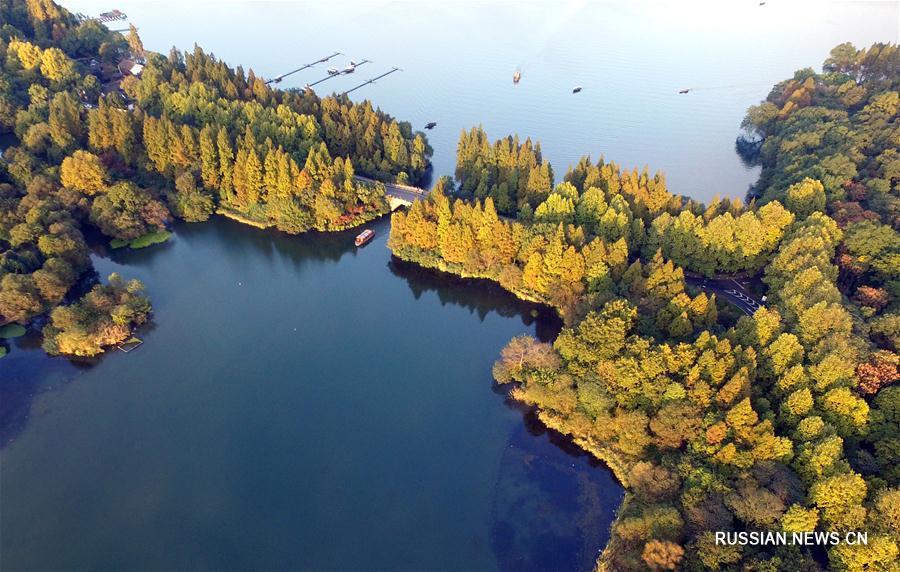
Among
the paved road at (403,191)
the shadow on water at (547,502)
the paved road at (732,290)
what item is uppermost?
the paved road at (732,290)

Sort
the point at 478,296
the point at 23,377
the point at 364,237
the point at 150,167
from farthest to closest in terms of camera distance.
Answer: the point at 150,167, the point at 364,237, the point at 478,296, the point at 23,377

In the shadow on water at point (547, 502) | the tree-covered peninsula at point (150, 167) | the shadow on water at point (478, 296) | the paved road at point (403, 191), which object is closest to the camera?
the shadow on water at point (547, 502)

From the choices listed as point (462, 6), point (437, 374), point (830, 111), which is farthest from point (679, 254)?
point (462, 6)

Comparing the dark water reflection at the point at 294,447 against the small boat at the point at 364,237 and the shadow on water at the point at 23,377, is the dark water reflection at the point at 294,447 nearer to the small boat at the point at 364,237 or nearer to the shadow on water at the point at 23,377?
the shadow on water at the point at 23,377

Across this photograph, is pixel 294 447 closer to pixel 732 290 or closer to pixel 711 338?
pixel 711 338

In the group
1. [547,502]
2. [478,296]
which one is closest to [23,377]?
[478,296]

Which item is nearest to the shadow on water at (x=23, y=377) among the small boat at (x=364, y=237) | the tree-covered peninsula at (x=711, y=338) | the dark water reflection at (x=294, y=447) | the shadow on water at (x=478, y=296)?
the dark water reflection at (x=294, y=447)

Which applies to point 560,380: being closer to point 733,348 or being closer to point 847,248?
point 733,348

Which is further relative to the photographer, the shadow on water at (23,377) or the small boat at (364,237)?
the small boat at (364,237)

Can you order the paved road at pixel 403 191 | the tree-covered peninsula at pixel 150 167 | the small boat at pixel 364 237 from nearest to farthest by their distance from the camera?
the tree-covered peninsula at pixel 150 167, the small boat at pixel 364 237, the paved road at pixel 403 191
